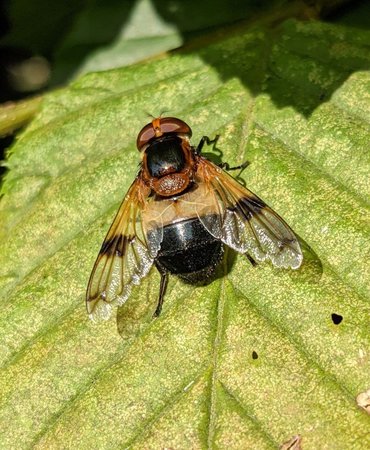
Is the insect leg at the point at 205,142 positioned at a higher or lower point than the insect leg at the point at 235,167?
higher

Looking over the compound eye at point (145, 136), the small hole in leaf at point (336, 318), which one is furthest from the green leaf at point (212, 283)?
the compound eye at point (145, 136)

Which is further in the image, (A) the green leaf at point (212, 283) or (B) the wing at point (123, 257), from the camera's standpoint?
(B) the wing at point (123, 257)

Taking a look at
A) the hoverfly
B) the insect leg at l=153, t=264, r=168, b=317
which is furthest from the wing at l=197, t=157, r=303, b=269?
the insect leg at l=153, t=264, r=168, b=317

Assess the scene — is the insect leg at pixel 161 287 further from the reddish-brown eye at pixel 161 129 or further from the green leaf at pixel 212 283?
the reddish-brown eye at pixel 161 129

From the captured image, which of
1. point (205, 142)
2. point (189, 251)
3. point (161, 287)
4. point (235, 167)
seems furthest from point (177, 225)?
point (205, 142)

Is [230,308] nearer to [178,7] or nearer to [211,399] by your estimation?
[211,399]

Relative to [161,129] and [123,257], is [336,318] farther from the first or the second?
[161,129]
